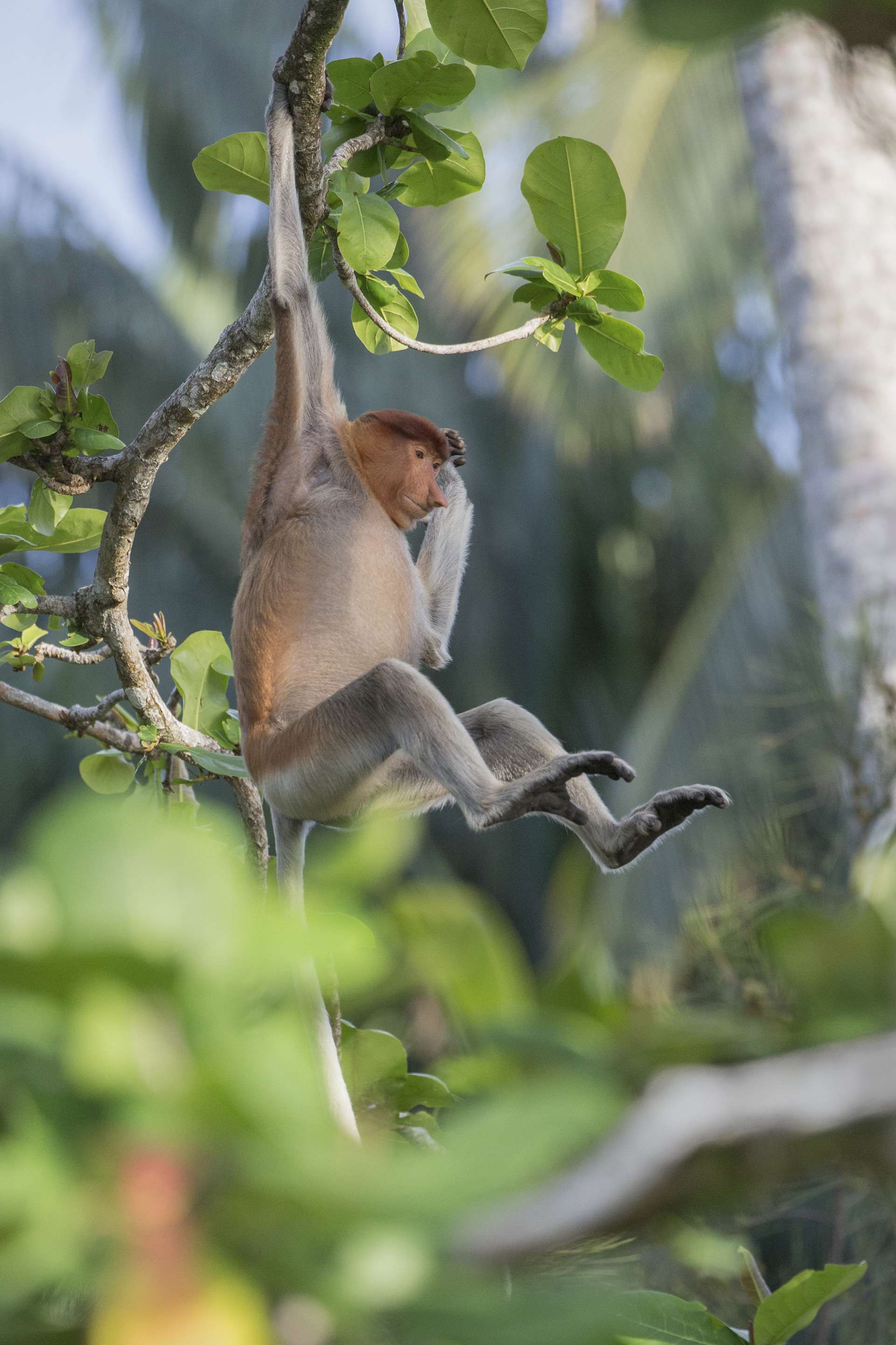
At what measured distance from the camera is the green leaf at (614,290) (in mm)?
1242

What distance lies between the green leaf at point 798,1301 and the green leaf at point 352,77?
3.76 ft

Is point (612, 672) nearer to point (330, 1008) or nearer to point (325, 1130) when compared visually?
point (330, 1008)

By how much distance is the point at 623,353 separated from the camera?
1244mm

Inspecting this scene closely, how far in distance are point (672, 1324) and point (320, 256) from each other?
1350mm

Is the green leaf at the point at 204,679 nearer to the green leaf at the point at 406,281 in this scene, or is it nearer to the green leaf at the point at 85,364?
the green leaf at the point at 85,364

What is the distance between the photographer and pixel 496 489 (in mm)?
9250

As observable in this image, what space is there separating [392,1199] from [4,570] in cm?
135

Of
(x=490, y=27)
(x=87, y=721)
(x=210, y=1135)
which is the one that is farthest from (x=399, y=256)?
(x=210, y=1135)

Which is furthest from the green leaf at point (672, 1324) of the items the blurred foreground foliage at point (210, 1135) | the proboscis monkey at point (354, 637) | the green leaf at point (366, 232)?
the green leaf at point (366, 232)

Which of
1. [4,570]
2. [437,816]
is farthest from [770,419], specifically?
[4,570]

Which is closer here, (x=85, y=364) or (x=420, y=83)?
(x=420, y=83)

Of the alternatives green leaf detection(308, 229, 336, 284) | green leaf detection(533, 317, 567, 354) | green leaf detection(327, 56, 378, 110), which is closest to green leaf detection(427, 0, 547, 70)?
green leaf detection(327, 56, 378, 110)

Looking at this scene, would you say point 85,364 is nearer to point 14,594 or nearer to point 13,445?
point 13,445

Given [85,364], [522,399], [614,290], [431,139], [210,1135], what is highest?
[431,139]
